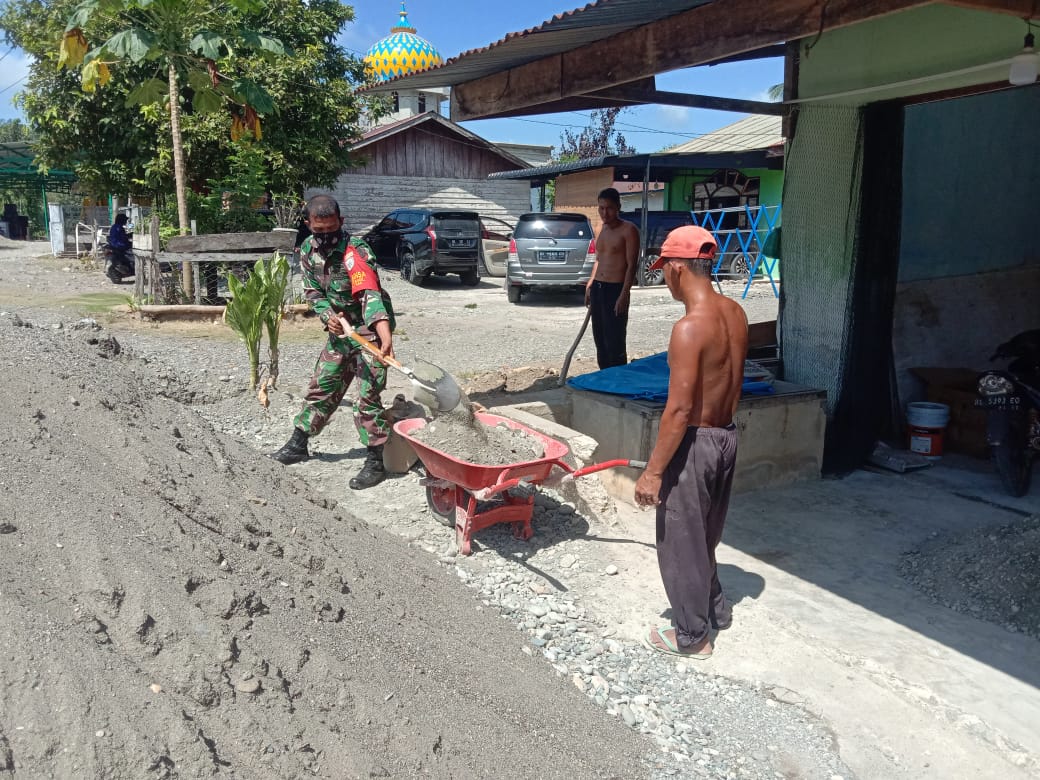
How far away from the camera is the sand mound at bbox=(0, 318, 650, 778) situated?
2.14 metres

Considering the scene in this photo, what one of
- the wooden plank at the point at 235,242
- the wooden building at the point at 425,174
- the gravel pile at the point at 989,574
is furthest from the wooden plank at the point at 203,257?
the wooden building at the point at 425,174

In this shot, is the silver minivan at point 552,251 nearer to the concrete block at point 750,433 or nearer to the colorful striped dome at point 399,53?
the concrete block at point 750,433

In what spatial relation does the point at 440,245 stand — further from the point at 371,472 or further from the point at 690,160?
the point at 371,472

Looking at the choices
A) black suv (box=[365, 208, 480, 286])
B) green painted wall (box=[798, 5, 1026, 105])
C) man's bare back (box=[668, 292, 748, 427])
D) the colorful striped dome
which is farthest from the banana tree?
the colorful striped dome

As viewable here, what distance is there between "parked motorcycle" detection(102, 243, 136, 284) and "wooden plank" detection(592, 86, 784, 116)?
13206 millimetres

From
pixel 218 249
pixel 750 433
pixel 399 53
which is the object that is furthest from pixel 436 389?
pixel 399 53

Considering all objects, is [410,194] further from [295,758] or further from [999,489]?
[295,758]

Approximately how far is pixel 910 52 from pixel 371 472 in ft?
14.0

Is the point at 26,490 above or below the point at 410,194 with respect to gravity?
below

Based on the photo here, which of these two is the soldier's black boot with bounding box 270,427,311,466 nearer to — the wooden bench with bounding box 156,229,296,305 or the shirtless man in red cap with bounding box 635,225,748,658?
the shirtless man in red cap with bounding box 635,225,748,658

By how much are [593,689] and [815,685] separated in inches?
35.1

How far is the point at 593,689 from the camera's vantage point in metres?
3.15

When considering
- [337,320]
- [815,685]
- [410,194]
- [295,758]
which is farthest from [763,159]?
[295,758]

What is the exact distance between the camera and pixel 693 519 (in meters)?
3.23
